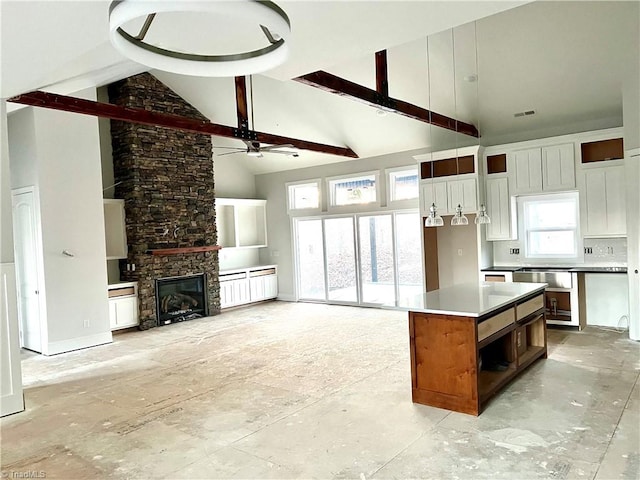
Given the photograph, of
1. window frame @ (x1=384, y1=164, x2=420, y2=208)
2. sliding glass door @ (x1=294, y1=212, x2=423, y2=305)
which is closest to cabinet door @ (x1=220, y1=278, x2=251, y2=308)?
sliding glass door @ (x1=294, y1=212, x2=423, y2=305)

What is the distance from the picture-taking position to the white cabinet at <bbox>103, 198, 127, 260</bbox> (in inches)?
319

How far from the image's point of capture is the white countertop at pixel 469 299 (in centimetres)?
390

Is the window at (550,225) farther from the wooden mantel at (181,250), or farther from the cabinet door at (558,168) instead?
the wooden mantel at (181,250)

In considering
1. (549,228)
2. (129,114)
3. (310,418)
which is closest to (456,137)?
(549,228)

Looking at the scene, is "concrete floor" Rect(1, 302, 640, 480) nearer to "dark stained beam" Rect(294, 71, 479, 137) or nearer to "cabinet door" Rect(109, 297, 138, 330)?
"cabinet door" Rect(109, 297, 138, 330)

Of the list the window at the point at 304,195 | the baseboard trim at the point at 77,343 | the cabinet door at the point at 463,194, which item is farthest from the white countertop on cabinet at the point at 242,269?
the cabinet door at the point at 463,194

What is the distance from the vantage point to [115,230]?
8203 millimetres

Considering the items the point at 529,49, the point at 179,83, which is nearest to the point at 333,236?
the point at 179,83

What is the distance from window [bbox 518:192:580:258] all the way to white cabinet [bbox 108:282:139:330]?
6637 millimetres

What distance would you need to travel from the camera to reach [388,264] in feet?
29.8

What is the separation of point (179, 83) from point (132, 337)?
444cm

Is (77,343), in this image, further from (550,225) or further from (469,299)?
(550,225)

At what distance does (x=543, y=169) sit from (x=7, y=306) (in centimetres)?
708

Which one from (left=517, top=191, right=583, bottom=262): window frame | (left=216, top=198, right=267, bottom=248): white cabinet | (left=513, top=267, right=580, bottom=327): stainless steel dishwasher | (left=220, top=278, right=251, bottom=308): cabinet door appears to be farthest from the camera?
(left=216, top=198, right=267, bottom=248): white cabinet
